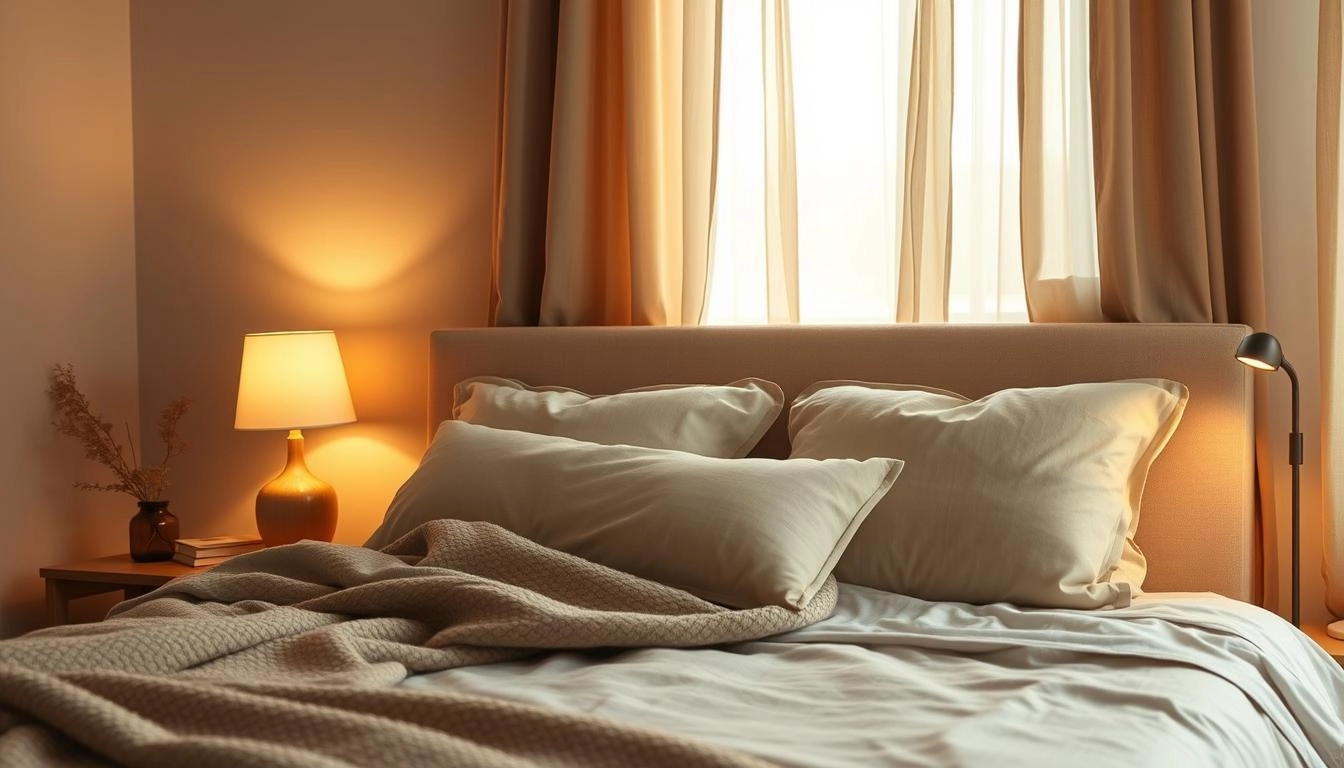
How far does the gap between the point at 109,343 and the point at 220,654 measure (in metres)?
2.43

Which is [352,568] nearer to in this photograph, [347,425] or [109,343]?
[347,425]

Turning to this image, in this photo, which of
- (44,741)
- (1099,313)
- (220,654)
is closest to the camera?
(44,741)

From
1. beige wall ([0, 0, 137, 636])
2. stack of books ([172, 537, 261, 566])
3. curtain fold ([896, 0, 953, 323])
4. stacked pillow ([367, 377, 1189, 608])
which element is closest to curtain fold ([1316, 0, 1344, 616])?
stacked pillow ([367, 377, 1189, 608])

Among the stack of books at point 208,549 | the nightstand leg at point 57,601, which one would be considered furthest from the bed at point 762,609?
the nightstand leg at point 57,601

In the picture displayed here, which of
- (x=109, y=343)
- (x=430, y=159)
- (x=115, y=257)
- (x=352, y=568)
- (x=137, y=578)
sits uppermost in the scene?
(x=430, y=159)

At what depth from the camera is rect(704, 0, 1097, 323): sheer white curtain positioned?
9.52 feet

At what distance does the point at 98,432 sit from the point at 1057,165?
2.75m

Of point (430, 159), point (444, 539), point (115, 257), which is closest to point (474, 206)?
point (430, 159)

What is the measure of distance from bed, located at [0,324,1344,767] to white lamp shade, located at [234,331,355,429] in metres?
0.46

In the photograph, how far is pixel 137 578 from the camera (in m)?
3.29

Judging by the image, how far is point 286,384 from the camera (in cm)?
340

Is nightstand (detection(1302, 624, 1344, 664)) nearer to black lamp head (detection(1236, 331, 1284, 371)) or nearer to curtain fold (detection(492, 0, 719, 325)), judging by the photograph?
black lamp head (detection(1236, 331, 1284, 371))

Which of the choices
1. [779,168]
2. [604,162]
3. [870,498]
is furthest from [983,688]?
[604,162]

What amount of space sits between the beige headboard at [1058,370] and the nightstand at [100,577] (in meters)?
1.14
